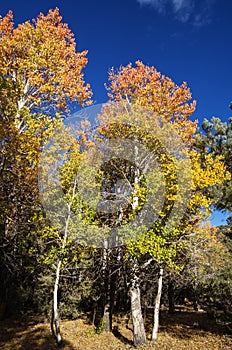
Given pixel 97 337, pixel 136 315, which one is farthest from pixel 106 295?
pixel 136 315

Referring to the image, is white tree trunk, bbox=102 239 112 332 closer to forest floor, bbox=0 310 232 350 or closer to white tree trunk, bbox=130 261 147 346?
forest floor, bbox=0 310 232 350

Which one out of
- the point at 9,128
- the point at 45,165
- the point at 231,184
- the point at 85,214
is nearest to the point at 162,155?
the point at 231,184

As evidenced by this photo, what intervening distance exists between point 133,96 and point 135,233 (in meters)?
7.64

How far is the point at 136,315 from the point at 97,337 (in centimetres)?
267

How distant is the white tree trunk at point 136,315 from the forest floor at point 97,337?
1.08 ft

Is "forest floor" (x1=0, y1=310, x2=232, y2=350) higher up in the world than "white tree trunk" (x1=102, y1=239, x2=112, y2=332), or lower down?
lower down

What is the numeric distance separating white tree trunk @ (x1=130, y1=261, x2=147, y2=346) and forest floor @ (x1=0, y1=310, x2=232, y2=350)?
330 mm

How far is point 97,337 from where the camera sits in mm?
11070

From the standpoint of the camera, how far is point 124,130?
37.6ft

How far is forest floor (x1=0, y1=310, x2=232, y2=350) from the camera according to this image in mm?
9438

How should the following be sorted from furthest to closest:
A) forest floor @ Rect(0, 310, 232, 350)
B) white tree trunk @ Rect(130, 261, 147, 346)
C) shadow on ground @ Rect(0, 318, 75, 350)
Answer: white tree trunk @ Rect(130, 261, 147, 346)
forest floor @ Rect(0, 310, 232, 350)
shadow on ground @ Rect(0, 318, 75, 350)

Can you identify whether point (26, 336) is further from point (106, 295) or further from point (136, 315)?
point (136, 315)

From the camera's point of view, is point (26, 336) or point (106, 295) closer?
point (26, 336)

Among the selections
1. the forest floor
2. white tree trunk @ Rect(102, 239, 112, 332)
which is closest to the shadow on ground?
the forest floor
